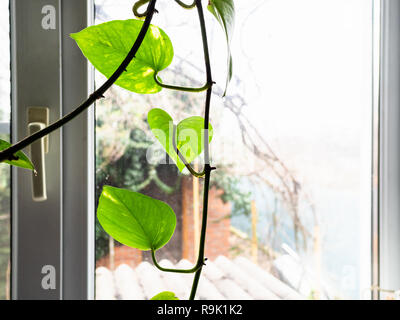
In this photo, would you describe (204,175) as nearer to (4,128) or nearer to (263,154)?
(263,154)

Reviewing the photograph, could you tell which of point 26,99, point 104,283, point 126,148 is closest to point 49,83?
point 26,99

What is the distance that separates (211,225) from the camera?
853mm

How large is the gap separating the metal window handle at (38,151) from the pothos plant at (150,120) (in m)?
0.42

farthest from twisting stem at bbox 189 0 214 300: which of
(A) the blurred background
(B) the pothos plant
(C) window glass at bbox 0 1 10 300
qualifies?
(C) window glass at bbox 0 1 10 300

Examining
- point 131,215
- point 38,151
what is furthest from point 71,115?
point 38,151

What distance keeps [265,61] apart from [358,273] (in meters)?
0.63

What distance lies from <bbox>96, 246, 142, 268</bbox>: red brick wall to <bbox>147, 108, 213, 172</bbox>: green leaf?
0.52 m

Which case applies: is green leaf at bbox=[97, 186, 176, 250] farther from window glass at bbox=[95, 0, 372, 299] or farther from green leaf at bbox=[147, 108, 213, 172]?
window glass at bbox=[95, 0, 372, 299]

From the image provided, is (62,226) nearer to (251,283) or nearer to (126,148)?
(126,148)

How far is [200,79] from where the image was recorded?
0.83 metres

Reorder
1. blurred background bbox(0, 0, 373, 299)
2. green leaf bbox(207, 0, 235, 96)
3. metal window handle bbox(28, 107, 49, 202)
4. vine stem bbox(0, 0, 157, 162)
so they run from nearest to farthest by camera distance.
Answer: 1. vine stem bbox(0, 0, 157, 162)
2. green leaf bbox(207, 0, 235, 96)
3. metal window handle bbox(28, 107, 49, 202)
4. blurred background bbox(0, 0, 373, 299)

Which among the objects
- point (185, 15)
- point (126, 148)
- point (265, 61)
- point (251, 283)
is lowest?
point (251, 283)

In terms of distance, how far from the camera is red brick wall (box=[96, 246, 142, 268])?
2.72ft
